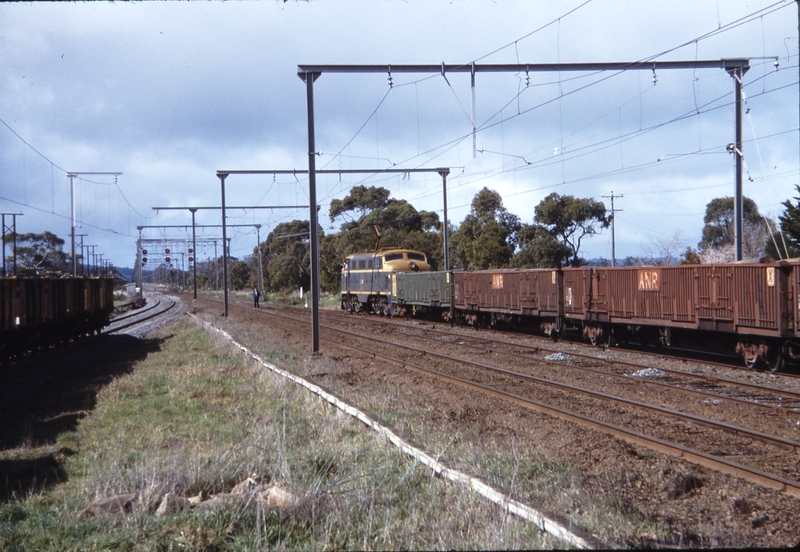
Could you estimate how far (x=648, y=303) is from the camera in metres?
18.9

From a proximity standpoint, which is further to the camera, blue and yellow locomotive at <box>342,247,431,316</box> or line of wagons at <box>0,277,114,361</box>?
blue and yellow locomotive at <box>342,247,431,316</box>

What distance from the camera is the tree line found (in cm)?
4253

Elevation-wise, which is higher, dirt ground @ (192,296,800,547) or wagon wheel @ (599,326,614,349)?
wagon wheel @ (599,326,614,349)

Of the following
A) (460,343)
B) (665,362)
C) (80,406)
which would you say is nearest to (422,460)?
(80,406)

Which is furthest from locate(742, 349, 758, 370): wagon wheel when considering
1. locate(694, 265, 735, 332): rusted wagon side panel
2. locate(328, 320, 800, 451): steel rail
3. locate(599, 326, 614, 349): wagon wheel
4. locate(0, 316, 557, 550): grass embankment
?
locate(0, 316, 557, 550): grass embankment

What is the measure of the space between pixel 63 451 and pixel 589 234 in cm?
4030

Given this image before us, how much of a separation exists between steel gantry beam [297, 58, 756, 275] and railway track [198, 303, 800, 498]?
18.3 ft

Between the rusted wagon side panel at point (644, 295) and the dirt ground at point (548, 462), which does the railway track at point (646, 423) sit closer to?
the dirt ground at point (548, 462)

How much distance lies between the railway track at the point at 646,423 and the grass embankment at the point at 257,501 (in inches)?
133

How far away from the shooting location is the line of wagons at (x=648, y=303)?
14914 millimetres

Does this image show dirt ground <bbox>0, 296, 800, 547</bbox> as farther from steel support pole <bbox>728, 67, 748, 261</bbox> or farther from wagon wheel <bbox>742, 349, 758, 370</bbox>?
steel support pole <bbox>728, 67, 748, 261</bbox>

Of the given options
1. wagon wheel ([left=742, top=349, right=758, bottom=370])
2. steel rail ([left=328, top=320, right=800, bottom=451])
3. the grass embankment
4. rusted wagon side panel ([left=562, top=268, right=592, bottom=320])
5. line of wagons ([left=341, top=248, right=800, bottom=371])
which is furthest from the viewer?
rusted wagon side panel ([left=562, top=268, right=592, bottom=320])

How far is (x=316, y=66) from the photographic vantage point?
16.9 meters

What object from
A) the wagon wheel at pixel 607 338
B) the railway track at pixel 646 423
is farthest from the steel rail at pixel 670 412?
the wagon wheel at pixel 607 338
